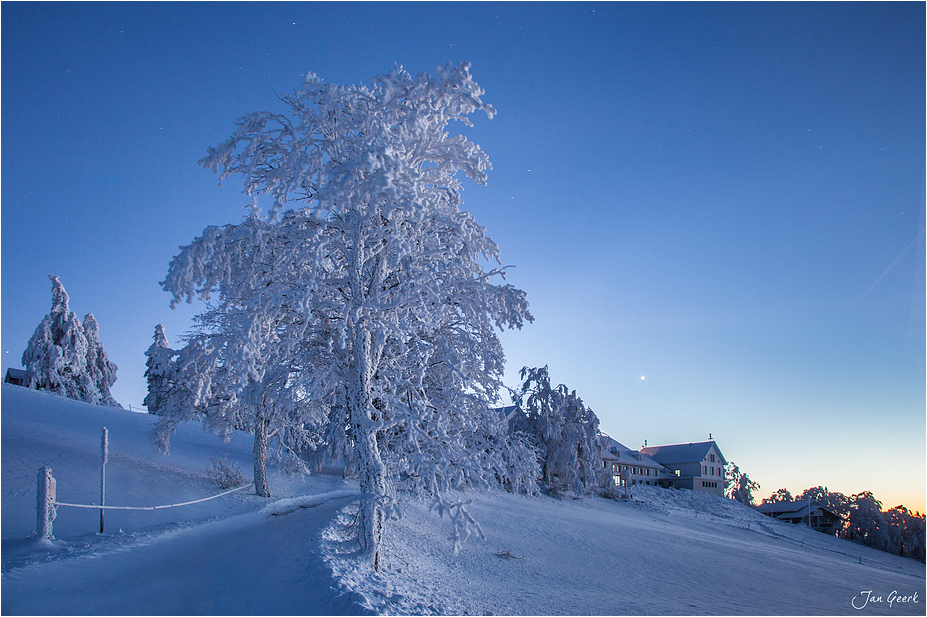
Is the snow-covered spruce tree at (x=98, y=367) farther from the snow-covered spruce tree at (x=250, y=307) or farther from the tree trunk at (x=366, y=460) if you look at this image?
the tree trunk at (x=366, y=460)

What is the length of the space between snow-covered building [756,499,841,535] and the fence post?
55580 millimetres

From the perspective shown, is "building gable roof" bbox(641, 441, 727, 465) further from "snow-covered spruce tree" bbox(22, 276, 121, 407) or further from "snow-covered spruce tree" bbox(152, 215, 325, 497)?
"snow-covered spruce tree" bbox(22, 276, 121, 407)

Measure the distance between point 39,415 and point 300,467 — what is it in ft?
42.6

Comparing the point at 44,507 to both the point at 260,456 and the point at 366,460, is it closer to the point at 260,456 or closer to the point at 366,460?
the point at 366,460

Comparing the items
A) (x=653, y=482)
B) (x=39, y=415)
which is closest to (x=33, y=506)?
(x=39, y=415)

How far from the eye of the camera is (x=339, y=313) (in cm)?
952

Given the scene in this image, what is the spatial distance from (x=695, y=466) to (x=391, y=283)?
6142cm

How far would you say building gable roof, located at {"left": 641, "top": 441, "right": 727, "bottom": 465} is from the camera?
6026cm

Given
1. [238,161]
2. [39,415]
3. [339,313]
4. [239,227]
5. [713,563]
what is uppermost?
[238,161]

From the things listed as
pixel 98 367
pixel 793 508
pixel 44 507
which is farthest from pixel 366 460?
pixel 793 508

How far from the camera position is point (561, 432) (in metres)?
33.6

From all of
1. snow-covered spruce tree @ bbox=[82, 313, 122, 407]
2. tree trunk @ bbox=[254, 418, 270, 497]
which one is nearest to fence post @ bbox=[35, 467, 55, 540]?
tree trunk @ bbox=[254, 418, 270, 497]

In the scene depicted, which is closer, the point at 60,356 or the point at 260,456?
the point at 260,456

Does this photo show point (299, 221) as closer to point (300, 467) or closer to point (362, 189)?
point (362, 189)
